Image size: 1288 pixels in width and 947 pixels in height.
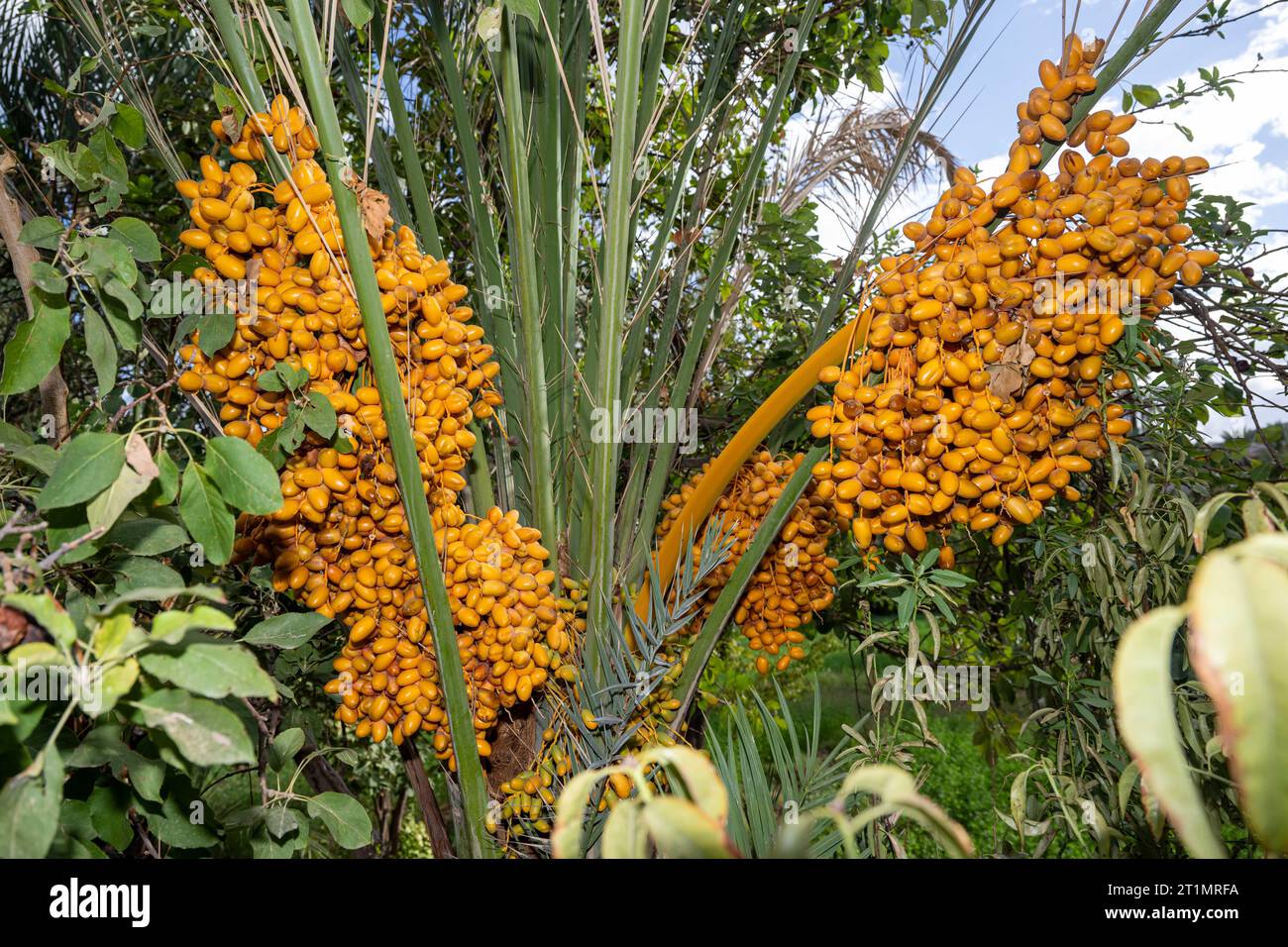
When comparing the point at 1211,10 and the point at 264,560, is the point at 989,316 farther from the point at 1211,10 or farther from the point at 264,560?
the point at 1211,10

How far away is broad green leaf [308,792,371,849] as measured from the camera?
87 centimetres

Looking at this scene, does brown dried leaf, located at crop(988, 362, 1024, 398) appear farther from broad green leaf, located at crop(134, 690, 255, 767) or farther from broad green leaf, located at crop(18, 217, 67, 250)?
broad green leaf, located at crop(18, 217, 67, 250)

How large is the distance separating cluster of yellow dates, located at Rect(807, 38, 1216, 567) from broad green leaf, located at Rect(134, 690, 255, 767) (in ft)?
2.18

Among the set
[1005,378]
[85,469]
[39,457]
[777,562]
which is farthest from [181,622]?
[777,562]

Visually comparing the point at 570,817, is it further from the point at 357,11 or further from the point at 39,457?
the point at 357,11

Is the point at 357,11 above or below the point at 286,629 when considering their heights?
above

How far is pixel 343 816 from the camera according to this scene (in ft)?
2.92

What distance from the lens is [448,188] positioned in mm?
2545

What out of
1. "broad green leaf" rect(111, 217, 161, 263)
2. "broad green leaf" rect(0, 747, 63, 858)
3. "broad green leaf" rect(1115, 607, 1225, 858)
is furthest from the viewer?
"broad green leaf" rect(111, 217, 161, 263)

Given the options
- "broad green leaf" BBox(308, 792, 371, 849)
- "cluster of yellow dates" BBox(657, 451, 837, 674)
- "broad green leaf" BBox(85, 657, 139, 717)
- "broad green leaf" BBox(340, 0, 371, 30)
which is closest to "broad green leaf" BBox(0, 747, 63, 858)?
"broad green leaf" BBox(85, 657, 139, 717)

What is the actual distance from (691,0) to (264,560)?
1.53m

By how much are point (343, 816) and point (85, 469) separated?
470 millimetres

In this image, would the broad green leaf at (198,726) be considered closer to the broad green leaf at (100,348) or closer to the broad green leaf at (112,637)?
the broad green leaf at (112,637)
